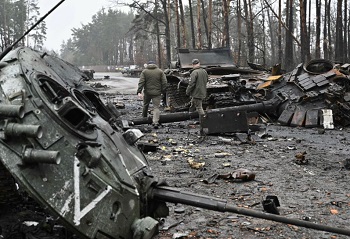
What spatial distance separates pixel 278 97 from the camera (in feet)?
39.9

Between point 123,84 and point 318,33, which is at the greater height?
point 318,33

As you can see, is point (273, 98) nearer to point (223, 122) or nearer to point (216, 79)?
point (216, 79)

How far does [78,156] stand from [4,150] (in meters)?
0.49

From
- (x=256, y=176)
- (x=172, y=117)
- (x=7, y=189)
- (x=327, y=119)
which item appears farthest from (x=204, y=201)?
(x=327, y=119)

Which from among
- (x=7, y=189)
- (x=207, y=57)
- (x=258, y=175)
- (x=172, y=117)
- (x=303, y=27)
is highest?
(x=303, y=27)

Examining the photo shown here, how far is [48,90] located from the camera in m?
3.52

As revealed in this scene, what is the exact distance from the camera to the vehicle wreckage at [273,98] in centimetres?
1010

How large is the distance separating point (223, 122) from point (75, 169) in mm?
6693

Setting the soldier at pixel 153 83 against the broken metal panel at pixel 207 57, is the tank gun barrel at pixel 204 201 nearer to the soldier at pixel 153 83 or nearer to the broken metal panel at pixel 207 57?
the soldier at pixel 153 83

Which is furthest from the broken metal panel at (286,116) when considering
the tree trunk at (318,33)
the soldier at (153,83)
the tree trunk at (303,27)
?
the tree trunk at (318,33)

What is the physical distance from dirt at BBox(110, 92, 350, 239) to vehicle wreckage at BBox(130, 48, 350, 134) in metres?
0.37

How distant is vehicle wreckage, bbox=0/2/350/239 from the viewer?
2861mm

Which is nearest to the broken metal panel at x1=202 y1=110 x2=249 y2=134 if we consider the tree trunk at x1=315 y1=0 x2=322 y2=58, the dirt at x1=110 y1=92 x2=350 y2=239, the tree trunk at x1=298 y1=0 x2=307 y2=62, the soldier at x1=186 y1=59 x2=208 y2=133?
the dirt at x1=110 y1=92 x2=350 y2=239

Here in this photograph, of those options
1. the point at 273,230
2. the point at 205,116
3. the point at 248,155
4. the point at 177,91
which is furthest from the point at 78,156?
the point at 177,91
